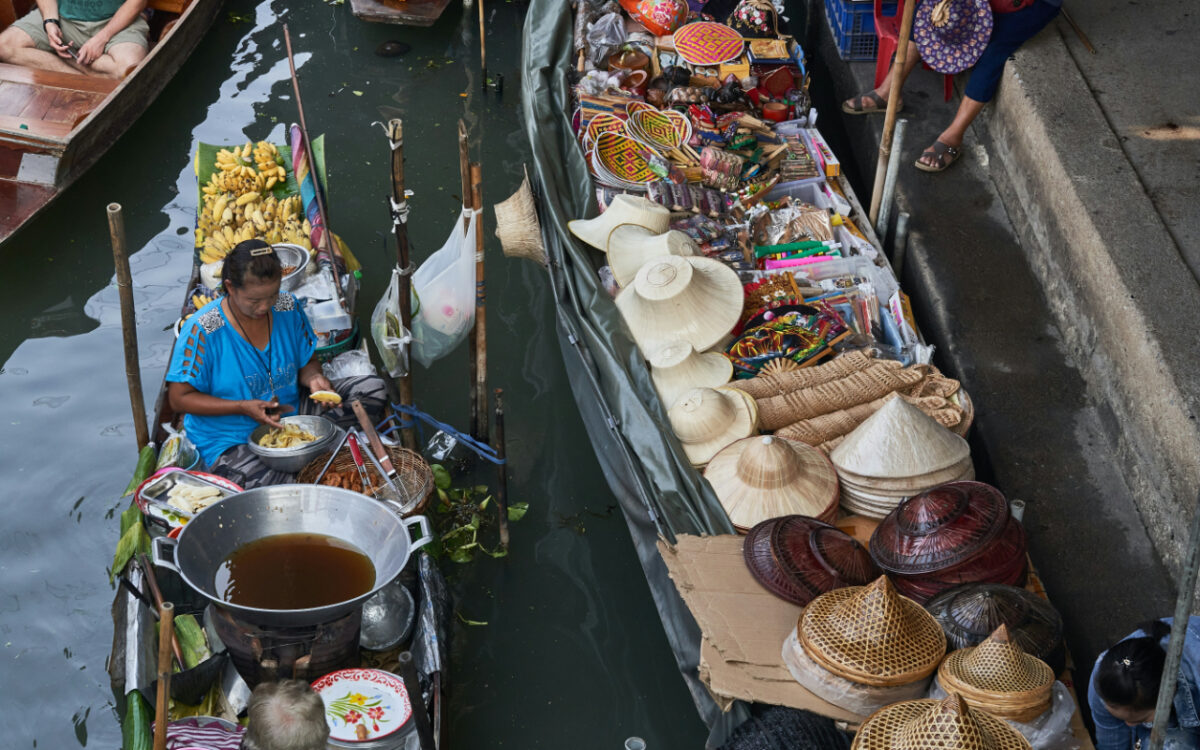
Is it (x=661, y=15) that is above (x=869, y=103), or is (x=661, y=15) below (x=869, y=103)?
above

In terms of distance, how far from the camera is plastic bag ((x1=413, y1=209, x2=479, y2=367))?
14.8 ft

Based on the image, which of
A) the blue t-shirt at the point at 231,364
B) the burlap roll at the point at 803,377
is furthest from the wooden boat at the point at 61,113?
the burlap roll at the point at 803,377

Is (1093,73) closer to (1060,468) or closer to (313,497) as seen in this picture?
(1060,468)

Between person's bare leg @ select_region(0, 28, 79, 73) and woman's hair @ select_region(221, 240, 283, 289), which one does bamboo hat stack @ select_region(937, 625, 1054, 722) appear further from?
person's bare leg @ select_region(0, 28, 79, 73)

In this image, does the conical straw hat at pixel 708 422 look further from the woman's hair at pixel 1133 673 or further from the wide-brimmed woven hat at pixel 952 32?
the wide-brimmed woven hat at pixel 952 32

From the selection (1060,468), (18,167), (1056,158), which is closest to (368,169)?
(18,167)

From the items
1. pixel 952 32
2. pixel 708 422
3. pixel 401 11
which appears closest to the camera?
pixel 708 422

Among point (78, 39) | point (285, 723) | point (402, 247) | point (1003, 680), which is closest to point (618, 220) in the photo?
point (402, 247)

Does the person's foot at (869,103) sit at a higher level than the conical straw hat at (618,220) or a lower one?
lower

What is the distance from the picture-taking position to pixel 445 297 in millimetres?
4625

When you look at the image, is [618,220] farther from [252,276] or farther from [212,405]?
[212,405]

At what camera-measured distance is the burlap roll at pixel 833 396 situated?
4.31 m

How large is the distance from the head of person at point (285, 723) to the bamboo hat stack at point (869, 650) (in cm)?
140

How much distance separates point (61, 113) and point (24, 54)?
801mm
